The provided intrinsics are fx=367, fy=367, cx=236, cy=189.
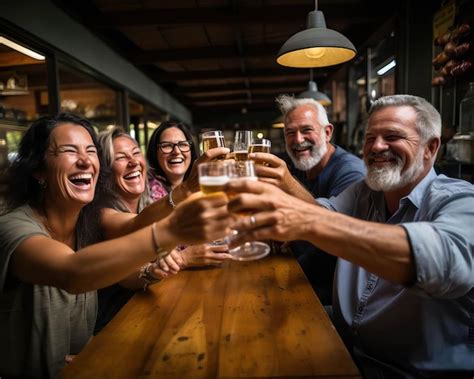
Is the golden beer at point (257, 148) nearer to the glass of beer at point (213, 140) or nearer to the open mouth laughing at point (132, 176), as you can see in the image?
the glass of beer at point (213, 140)

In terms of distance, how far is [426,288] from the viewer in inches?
44.8

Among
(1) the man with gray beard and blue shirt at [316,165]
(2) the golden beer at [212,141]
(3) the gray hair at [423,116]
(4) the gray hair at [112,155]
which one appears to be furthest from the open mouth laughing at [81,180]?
(1) the man with gray beard and blue shirt at [316,165]

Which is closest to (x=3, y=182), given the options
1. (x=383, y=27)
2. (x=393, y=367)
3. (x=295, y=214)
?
(x=295, y=214)

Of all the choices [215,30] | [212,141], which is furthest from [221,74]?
[212,141]

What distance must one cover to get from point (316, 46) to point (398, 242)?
5.20 feet

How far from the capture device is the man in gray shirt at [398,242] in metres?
1.10

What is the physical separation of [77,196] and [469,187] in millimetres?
1597

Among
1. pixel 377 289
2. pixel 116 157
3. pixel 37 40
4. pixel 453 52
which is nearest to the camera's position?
pixel 377 289

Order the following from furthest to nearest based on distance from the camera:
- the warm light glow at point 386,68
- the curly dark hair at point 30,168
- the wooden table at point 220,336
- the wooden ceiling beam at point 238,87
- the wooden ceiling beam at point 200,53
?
the wooden ceiling beam at point 238,87 → the wooden ceiling beam at point 200,53 → the warm light glow at point 386,68 → the curly dark hair at point 30,168 → the wooden table at point 220,336

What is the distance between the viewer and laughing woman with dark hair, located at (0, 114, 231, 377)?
1162mm

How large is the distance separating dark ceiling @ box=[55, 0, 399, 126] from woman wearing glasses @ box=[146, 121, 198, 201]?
1.79 m

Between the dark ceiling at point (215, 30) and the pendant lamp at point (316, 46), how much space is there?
1.67 metres

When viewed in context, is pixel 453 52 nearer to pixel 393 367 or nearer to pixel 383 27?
pixel 383 27

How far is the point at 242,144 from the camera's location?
1647 mm
